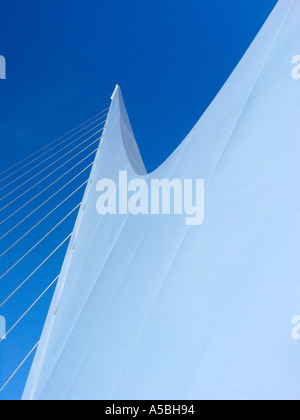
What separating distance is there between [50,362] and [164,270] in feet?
3.99

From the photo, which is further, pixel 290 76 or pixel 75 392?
pixel 75 392

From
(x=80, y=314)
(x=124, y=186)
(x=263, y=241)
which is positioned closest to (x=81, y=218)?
(x=124, y=186)

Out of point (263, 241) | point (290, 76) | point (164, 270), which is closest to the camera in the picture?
point (263, 241)

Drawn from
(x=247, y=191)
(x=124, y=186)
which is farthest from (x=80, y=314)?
(x=247, y=191)

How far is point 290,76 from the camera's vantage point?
127cm

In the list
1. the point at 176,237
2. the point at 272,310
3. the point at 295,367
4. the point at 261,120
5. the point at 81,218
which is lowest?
the point at 295,367

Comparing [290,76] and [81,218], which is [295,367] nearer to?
[290,76]

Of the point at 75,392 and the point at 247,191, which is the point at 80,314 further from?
the point at 247,191

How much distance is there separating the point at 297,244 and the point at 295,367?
0.25 m

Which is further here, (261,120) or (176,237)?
(176,237)

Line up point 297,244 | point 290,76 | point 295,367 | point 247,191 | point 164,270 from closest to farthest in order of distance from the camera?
point 295,367 < point 297,244 < point 247,191 < point 290,76 < point 164,270

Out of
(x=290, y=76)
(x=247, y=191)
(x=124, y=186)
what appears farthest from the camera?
(x=124, y=186)

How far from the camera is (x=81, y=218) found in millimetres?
3980
